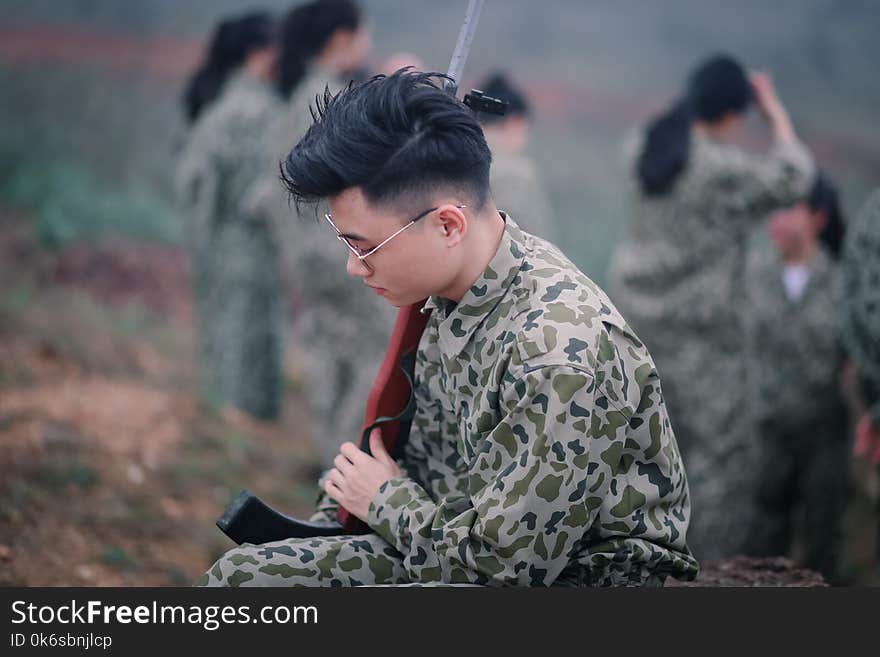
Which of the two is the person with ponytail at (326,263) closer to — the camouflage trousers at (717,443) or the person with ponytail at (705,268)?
the person with ponytail at (705,268)

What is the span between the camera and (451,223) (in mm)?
2027

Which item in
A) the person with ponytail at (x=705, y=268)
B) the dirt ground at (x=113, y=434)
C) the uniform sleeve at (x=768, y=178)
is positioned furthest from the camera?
the person with ponytail at (x=705, y=268)

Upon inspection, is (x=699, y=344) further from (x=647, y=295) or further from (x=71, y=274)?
(x=71, y=274)

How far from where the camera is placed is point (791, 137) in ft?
14.4

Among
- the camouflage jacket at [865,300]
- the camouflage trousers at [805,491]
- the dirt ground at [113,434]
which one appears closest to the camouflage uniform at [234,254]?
the dirt ground at [113,434]

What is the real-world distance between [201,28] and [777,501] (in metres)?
5.57

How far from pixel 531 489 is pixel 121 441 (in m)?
3.65

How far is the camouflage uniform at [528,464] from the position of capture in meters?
1.87

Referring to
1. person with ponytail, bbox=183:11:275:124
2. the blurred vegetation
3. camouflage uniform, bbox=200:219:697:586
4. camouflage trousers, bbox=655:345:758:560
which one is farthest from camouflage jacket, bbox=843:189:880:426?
the blurred vegetation

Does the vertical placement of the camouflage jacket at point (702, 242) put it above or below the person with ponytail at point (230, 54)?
below

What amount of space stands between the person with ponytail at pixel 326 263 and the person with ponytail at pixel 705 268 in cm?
130

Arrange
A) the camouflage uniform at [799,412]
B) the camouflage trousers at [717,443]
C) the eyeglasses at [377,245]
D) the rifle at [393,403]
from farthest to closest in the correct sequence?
1. the camouflage trousers at [717,443]
2. the camouflage uniform at [799,412]
3. the rifle at [393,403]
4. the eyeglasses at [377,245]

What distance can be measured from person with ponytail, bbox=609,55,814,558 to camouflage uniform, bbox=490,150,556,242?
0.55 m

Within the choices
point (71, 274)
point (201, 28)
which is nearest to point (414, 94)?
point (71, 274)
